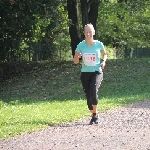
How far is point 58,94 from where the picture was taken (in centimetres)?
1647

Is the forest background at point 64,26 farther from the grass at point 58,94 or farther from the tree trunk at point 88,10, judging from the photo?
the grass at point 58,94

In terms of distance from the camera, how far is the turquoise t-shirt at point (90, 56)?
8.89 meters

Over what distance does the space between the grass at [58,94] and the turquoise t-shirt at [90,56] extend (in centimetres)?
125

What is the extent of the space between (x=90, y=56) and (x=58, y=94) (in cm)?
771

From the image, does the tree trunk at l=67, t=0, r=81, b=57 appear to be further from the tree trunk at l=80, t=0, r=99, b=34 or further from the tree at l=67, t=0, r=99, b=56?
the tree trunk at l=80, t=0, r=99, b=34

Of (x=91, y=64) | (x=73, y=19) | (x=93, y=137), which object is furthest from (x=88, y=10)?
(x=93, y=137)

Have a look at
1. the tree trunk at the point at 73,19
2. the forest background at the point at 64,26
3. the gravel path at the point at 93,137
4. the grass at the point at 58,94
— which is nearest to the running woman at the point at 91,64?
the gravel path at the point at 93,137

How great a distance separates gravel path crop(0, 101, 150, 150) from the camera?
23.0 ft

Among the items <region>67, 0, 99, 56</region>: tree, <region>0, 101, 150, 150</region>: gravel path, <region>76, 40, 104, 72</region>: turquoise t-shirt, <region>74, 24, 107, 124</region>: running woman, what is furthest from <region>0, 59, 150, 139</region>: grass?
<region>67, 0, 99, 56</region>: tree

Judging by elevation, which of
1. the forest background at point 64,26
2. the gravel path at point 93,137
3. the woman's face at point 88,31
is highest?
the forest background at point 64,26

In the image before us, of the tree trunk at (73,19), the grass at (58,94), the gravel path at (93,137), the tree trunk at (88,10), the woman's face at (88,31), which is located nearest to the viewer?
the gravel path at (93,137)

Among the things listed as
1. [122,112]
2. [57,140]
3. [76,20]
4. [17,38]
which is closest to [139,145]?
[57,140]

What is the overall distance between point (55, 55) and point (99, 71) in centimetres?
2570

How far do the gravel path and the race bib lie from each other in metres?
1.20
